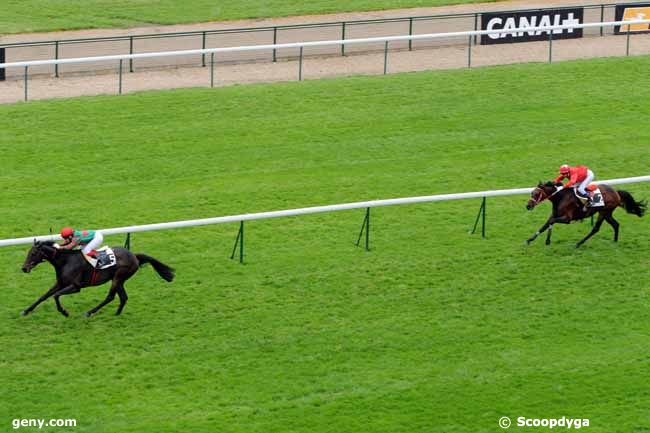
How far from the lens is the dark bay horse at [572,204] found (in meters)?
→ 23.3

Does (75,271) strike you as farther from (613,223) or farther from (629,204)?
(629,204)

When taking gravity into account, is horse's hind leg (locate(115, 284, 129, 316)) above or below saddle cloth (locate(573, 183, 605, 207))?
below

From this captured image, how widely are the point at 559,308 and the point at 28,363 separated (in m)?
7.41

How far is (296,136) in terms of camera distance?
93.0 feet

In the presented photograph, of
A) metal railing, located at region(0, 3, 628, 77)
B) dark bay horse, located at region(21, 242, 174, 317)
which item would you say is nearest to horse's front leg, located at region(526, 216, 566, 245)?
dark bay horse, located at region(21, 242, 174, 317)

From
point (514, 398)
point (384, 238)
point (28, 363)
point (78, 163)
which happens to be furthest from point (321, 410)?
point (78, 163)

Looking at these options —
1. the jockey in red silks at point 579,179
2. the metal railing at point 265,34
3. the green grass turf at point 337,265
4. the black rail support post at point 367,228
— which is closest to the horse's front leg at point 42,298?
the green grass turf at point 337,265

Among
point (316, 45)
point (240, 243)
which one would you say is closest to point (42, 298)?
point (240, 243)

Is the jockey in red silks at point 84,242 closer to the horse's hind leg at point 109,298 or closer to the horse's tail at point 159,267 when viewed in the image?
the horse's hind leg at point 109,298

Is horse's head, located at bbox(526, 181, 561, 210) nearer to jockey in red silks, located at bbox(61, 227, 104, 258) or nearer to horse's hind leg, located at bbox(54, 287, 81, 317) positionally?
jockey in red silks, located at bbox(61, 227, 104, 258)

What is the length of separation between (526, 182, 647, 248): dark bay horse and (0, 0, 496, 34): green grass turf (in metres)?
15.4

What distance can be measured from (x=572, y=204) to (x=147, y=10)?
17.8 m

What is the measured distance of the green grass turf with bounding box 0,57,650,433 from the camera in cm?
1944

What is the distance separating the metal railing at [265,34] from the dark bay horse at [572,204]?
10485 mm
